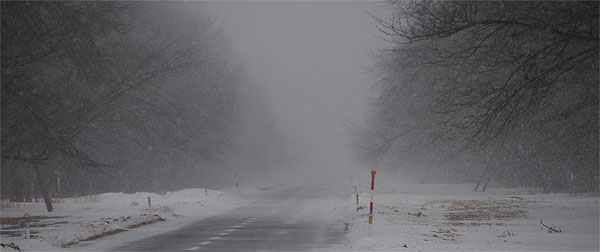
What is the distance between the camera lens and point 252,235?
50.2ft

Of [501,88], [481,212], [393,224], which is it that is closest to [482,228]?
[393,224]

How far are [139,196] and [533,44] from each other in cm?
2021

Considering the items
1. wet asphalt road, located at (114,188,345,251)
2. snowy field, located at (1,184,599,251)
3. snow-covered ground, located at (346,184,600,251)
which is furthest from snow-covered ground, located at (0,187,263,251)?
snow-covered ground, located at (346,184,600,251)

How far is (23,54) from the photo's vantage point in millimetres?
12445

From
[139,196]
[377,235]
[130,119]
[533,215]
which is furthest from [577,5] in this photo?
[139,196]

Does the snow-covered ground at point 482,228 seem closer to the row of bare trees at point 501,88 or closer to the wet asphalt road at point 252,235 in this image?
the wet asphalt road at point 252,235

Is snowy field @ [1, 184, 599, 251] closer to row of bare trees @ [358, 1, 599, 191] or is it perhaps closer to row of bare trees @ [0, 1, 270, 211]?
row of bare trees @ [0, 1, 270, 211]

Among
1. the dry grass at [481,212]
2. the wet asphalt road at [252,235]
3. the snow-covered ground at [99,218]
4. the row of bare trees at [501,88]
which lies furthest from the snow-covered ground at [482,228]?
the snow-covered ground at [99,218]

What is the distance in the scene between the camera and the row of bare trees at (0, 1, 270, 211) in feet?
42.0

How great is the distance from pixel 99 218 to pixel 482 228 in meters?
12.0

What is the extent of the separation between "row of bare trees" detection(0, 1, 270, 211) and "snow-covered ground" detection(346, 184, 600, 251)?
7.03 metres

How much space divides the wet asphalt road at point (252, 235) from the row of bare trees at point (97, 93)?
8.90 feet

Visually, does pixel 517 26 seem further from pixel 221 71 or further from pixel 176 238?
pixel 221 71

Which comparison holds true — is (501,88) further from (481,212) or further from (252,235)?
Answer: (481,212)
